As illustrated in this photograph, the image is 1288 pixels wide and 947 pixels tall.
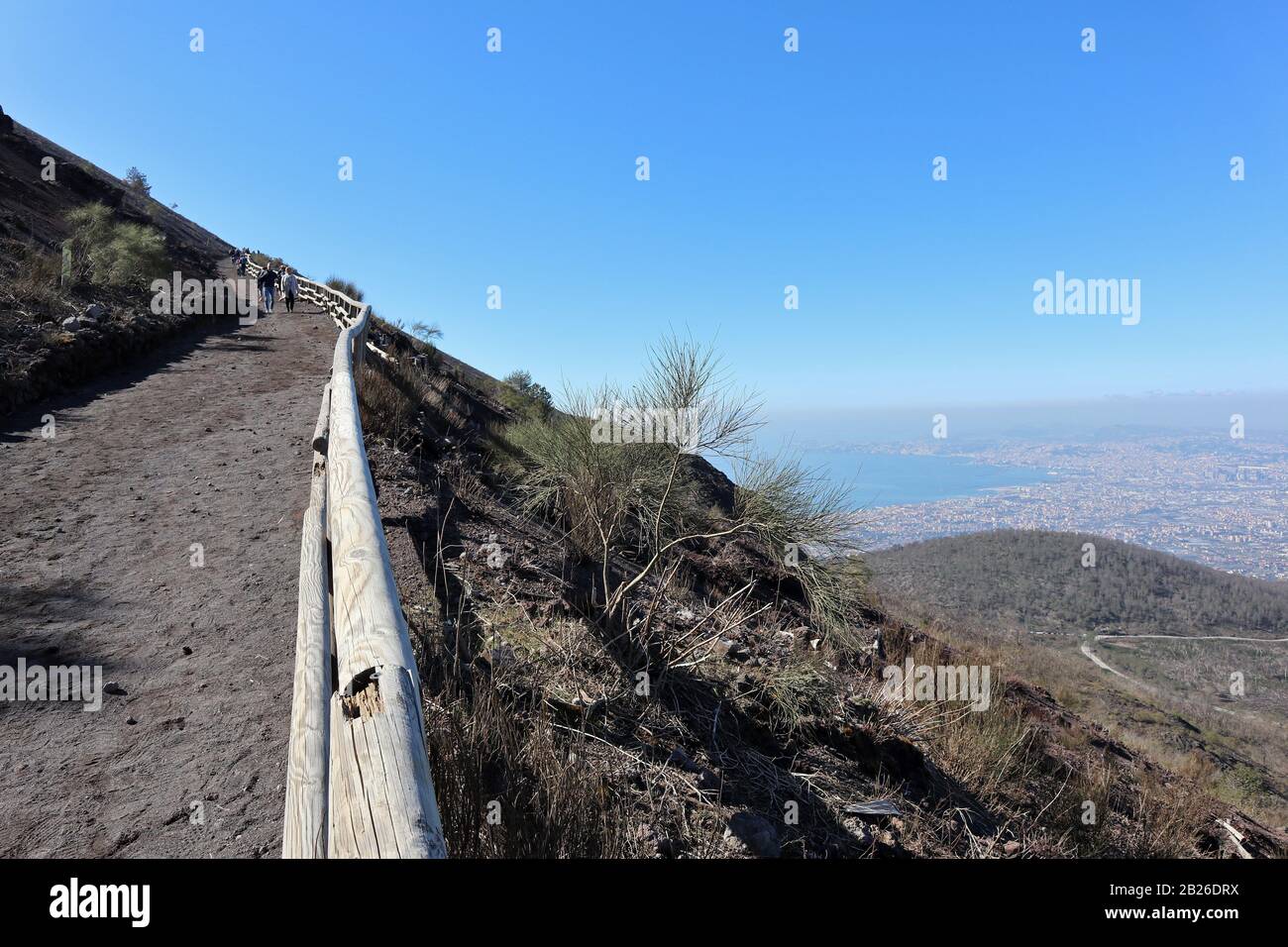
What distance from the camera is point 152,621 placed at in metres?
3.82

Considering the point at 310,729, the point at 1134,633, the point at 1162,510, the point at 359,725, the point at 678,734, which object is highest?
the point at 359,725

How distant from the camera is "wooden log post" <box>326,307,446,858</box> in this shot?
120 centimetres

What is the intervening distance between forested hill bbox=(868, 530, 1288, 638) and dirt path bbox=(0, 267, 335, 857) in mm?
39199

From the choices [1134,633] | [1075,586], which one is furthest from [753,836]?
[1075,586]

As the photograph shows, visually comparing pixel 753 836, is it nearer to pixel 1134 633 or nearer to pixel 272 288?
pixel 272 288

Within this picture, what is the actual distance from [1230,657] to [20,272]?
57776mm

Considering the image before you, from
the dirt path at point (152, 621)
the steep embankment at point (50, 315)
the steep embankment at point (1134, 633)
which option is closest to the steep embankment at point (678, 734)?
the dirt path at point (152, 621)

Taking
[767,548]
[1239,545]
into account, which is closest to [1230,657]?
[767,548]

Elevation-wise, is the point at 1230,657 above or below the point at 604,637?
below

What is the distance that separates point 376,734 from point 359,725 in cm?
10

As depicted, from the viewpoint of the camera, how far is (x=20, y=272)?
11594 mm
